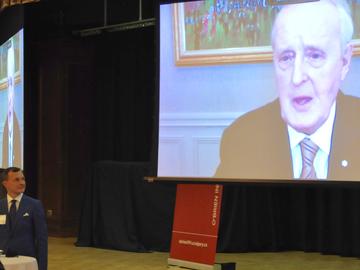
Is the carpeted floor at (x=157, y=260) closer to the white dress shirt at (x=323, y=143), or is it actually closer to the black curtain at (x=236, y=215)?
the black curtain at (x=236, y=215)

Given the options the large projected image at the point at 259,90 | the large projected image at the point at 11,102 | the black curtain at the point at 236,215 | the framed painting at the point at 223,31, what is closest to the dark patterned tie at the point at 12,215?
the large projected image at the point at 259,90

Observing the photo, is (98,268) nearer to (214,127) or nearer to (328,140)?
(214,127)

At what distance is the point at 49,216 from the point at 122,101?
2.04m

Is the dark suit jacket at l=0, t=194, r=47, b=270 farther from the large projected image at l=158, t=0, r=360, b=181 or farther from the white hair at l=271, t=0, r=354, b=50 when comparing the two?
the white hair at l=271, t=0, r=354, b=50

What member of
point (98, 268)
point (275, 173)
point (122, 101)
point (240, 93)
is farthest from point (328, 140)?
point (122, 101)

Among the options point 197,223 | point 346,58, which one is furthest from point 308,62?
point 197,223

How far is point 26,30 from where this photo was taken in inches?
382

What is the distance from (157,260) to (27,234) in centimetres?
324

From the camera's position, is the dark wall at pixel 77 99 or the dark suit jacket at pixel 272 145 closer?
the dark suit jacket at pixel 272 145

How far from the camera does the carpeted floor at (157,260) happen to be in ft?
22.8

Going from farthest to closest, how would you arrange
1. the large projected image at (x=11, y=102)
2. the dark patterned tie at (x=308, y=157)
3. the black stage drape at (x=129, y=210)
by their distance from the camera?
the large projected image at (x=11, y=102)
the black stage drape at (x=129, y=210)
the dark patterned tie at (x=308, y=157)

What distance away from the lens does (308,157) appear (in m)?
5.30

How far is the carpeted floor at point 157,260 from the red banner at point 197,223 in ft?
4.93

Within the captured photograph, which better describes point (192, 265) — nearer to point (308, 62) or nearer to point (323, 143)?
point (323, 143)
